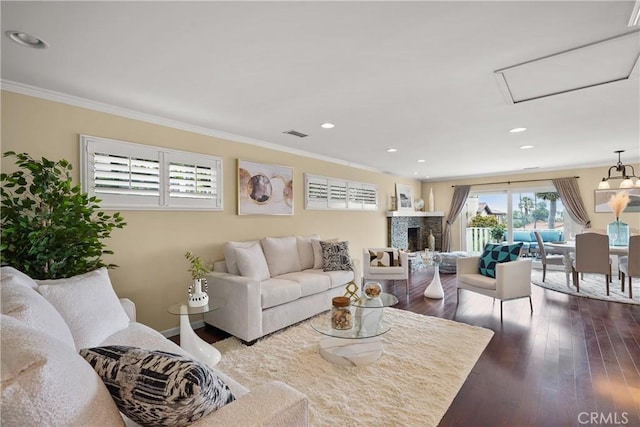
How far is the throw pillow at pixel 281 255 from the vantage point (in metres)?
3.75

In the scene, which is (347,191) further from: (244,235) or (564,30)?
(564,30)

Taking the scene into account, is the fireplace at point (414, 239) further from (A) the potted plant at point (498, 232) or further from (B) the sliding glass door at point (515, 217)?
(A) the potted plant at point (498, 232)

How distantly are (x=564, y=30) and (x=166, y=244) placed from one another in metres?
3.63

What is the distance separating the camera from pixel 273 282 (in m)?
3.32

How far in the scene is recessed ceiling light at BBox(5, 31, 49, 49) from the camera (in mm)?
1703

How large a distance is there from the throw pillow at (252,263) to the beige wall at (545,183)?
240 inches

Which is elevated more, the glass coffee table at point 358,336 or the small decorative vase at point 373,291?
the small decorative vase at point 373,291

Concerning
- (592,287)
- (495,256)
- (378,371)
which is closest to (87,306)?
(378,371)

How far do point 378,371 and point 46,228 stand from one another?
2.66m

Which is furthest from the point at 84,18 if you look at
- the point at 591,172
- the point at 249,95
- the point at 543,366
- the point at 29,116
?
the point at 591,172

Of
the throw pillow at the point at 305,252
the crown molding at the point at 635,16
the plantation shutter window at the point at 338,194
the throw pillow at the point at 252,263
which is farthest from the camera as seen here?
the plantation shutter window at the point at 338,194

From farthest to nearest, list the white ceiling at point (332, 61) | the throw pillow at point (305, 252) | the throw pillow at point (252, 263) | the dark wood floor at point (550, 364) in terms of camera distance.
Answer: the throw pillow at point (305, 252)
the throw pillow at point (252, 263)
the dark wood floor at point (550, 364)
the white ceiling at point (332, 61)

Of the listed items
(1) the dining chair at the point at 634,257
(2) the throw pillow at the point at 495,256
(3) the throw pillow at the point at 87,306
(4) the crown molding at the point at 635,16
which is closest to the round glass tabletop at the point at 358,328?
(3) the throw pillow at the point at 87,306

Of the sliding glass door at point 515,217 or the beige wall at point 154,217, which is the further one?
the sliding glass door at point 515,217
